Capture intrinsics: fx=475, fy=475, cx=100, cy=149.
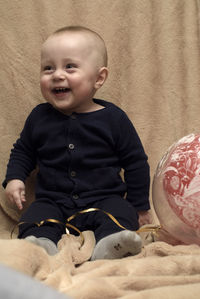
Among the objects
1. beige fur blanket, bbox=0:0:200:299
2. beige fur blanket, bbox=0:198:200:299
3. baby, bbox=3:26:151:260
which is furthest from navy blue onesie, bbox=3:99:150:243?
beige fur blanket, bbox=0:198:200:299

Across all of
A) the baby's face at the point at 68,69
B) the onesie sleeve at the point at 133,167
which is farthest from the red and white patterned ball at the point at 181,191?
the baby's face at the point at 68,69

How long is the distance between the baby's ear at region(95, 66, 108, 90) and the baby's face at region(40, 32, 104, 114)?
0.08ft

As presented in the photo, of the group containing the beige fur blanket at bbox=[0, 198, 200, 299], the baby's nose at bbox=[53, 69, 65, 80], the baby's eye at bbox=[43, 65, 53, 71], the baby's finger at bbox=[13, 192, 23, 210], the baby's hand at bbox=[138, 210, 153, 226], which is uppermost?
the baby's eye at bbox=[43, 65, 53, 71]

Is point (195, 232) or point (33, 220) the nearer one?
point (195, 232)

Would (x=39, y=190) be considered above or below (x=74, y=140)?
below

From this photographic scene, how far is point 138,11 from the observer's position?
160 centimetres

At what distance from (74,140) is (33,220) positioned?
279 mm

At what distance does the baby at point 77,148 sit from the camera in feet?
4.52

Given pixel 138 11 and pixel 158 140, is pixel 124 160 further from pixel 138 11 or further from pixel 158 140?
pixel 138 11

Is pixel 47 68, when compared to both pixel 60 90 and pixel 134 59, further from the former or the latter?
pixel 134 59

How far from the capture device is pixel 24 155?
1486 millimetres

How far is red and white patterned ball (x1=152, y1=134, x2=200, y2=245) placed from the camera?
3.67 ft

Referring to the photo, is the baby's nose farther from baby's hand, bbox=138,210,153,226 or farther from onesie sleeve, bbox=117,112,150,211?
baby's hand, bbox=138,210,153,226

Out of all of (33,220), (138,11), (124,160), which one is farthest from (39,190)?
(138,11)
